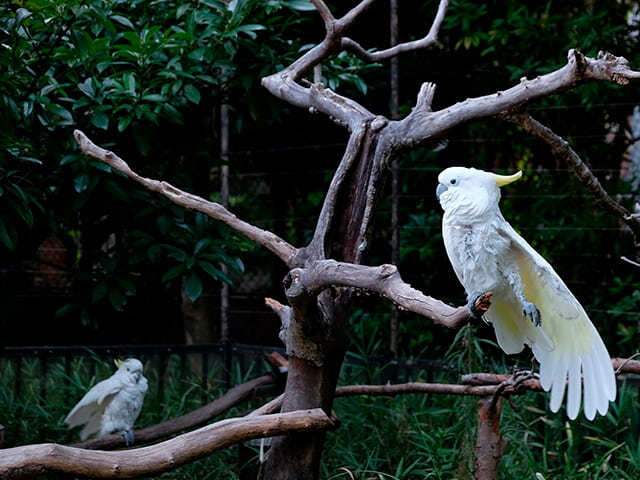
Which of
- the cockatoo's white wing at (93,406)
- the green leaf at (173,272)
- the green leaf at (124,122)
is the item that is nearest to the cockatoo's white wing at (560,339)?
the green leaf at (173,272)

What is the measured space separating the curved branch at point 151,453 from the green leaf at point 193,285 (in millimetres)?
700

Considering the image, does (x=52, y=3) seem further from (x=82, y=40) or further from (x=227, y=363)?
(x=227, y=363)

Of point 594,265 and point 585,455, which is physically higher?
point 594,265

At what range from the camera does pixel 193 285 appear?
263 centimetres

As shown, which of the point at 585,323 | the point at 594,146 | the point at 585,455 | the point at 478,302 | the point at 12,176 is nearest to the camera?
the point at 478,302

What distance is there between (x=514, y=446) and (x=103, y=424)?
1604mm

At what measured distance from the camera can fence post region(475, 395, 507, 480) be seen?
215cm

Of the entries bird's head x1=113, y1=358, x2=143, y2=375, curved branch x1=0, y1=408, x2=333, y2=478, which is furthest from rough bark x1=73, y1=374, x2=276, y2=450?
curved branch x1=0, y1=408, x2=333, y2=478

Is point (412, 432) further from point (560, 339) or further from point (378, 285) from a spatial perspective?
point (378, 285)

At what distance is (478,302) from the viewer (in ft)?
4.78

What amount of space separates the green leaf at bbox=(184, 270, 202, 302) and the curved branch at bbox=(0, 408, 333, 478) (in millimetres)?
700

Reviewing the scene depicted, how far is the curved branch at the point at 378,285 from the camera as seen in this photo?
4.89ft

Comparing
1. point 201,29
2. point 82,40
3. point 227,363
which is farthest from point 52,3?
point 227,363

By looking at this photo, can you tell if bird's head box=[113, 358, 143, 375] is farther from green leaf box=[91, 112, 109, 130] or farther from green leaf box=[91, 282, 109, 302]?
green leaf box=[91, 112, 109, 130]
